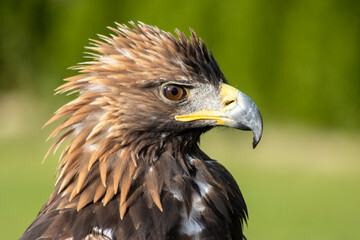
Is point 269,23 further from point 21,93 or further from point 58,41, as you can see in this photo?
point 21,93

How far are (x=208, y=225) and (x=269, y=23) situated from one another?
8884 mm

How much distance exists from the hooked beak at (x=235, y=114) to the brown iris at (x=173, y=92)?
9 cm

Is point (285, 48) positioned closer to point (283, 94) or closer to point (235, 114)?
point (283, 94)

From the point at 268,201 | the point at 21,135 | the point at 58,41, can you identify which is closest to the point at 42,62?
the point at 58,41

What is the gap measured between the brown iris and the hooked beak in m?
0.09

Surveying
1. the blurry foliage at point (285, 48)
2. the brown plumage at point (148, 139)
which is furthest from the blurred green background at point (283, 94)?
the brown plumage at point (148, 139)

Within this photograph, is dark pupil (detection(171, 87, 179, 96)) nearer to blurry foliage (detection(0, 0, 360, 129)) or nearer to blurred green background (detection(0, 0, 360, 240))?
blurred green background (detection(0, 0, 360, 240))

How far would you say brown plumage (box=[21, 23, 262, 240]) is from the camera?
114 inches

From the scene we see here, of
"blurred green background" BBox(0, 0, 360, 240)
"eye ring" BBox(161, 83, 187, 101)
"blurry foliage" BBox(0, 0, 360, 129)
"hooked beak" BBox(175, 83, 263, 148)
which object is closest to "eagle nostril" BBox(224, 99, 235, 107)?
"hooked beak" BBox(175, 83, 263, 148)

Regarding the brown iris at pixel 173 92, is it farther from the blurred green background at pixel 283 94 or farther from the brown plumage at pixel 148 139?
the blurred green background at pixel 283 94

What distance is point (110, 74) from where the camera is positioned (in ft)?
10.0

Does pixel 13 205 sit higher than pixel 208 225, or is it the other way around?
pixel 208 225

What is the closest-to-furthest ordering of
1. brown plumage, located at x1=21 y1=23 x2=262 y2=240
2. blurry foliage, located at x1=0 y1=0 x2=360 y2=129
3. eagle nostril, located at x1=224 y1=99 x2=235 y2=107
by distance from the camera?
brown plumage, located at x1=21 y1=23 x2=262 y2=240
eagle nostril, located at x1=224 y1=99 x2=235 y2=107
blurry foliage, located at x1=0 y1=0 x2=360 y2=129

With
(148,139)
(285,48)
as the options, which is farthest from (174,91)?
(285,48)
